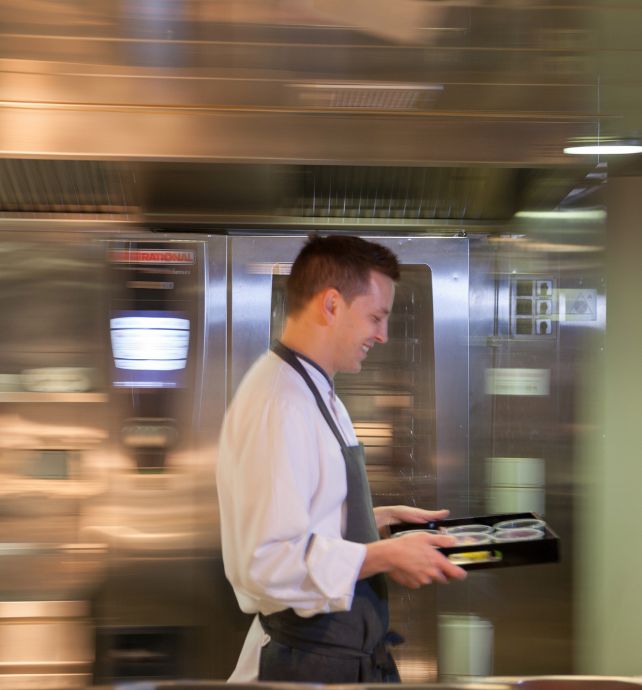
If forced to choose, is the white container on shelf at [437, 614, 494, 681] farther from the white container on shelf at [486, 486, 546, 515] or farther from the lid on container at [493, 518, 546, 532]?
the lid on container at [493, 518, 546, 532]

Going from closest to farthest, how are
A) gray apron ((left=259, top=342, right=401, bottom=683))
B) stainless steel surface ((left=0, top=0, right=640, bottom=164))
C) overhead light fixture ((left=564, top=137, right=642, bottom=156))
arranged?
1. gray apron ((left=259, top=342, right=401, bottom=683))
2. stainless steel surface ((left=0, top=0, right=640, bottom=164))
3. overhead light fixture ((left=564, top=137, right=642, bottom=156))

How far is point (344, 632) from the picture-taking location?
185cm

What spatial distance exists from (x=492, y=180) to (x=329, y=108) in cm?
73

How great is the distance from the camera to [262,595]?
173cm

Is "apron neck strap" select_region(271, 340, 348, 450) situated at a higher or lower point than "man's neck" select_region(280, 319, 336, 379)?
lower

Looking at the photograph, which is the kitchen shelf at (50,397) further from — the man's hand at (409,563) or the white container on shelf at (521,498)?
the white container on shelf at (521,498)

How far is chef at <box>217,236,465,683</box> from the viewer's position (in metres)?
1.71

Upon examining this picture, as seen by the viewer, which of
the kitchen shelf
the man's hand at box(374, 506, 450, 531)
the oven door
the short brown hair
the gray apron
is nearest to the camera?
the gray apron

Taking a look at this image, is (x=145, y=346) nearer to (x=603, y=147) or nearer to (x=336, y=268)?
(x=336, y=268)

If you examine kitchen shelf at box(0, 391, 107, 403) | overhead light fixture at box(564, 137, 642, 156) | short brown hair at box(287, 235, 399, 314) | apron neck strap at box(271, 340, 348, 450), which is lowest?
kitchen shelf at box(0, 391, 107, 403)

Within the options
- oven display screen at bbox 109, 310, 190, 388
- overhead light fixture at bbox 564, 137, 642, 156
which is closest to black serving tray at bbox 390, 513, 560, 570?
overhead light fixture at bbox 564, 137, 642, 156

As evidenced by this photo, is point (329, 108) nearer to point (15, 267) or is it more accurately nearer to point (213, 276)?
point (213, 276)

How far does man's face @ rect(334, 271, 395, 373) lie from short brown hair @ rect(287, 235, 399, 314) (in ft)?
0.05

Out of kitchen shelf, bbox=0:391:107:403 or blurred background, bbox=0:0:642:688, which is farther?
kitchen shelf, bbox=0:391:107:403
